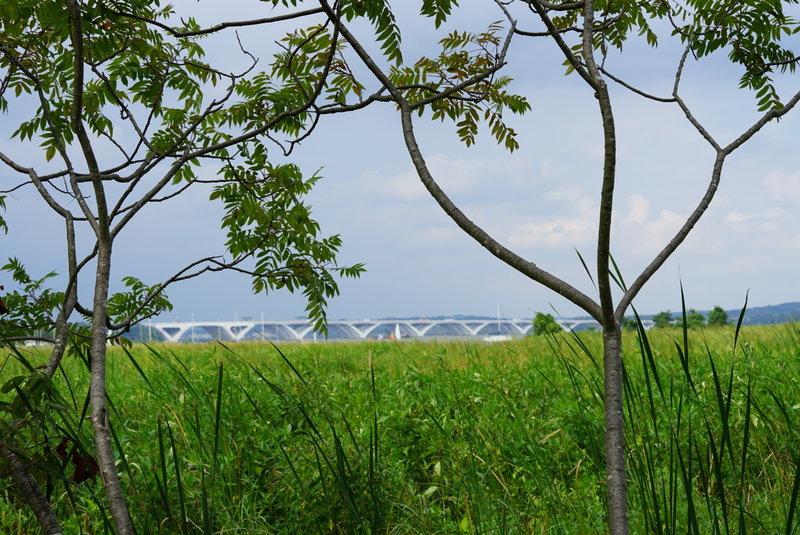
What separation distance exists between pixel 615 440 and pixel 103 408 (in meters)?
1.73

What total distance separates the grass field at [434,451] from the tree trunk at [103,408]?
0.27ft

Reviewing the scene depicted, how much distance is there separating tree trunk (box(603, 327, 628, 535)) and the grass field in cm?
24

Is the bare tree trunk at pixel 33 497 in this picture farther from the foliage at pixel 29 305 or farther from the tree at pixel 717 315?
the tree at pixel 717 315

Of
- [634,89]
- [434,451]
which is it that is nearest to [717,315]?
[434,451]

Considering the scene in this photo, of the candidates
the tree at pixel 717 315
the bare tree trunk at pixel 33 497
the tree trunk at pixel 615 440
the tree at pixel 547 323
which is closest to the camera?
the tree trunk at pixel 615 440

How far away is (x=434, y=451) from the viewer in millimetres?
5195

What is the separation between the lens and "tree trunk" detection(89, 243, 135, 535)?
2293mm

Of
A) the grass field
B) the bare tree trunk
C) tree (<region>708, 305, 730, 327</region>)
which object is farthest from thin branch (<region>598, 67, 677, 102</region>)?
tree (<region>708, 305, 730, 327</region>)

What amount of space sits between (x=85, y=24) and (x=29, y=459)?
72.1 inches

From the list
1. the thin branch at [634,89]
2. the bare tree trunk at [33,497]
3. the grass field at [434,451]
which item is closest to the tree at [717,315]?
the grass field at [434,451]

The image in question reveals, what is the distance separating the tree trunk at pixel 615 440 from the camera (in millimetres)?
2021

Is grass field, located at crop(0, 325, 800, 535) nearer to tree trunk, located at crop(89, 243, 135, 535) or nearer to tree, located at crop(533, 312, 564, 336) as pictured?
tree trunk, located at crop(89, 243, 135, 535)

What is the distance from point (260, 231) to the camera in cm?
351

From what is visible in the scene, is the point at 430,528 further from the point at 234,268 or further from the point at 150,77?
the point at 150,77
